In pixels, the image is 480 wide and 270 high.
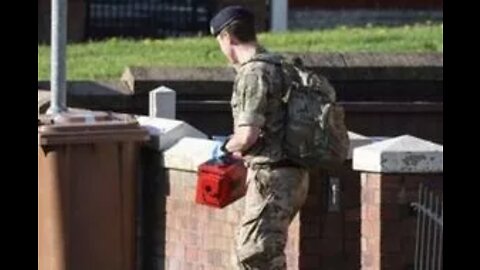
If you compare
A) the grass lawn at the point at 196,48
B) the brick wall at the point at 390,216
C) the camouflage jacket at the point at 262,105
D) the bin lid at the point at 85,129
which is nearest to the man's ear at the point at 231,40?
the camouflage jacket at the point at 262,105

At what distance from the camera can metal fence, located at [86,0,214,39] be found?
21422mm

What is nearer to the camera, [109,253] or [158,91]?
Answer: [109,253]

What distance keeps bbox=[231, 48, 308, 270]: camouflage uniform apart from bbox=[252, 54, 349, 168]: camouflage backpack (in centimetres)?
5

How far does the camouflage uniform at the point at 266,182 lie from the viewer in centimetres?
862

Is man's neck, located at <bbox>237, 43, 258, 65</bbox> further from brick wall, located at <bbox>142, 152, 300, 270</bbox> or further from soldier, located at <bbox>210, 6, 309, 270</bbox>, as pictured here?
brick wall, located at <bbox>142, 152, 300, 270</bbox>

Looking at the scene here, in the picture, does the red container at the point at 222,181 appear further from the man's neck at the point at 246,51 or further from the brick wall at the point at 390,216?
the brick wall at the point at 390,216

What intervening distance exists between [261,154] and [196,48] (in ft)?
30.4

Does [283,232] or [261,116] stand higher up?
[261,116]

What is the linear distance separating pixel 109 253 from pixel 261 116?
7.73ft

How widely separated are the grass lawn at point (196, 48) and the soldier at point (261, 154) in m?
7.03

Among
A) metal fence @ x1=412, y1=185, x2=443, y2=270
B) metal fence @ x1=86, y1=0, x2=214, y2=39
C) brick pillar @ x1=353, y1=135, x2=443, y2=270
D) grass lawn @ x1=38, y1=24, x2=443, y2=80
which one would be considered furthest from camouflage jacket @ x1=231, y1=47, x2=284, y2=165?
metal fence @ x1=86, y1=0, x2=214, y2=39

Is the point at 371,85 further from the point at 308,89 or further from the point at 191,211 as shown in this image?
the point at 308,89

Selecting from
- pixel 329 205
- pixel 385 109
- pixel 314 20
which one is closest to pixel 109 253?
pixel 329 205
